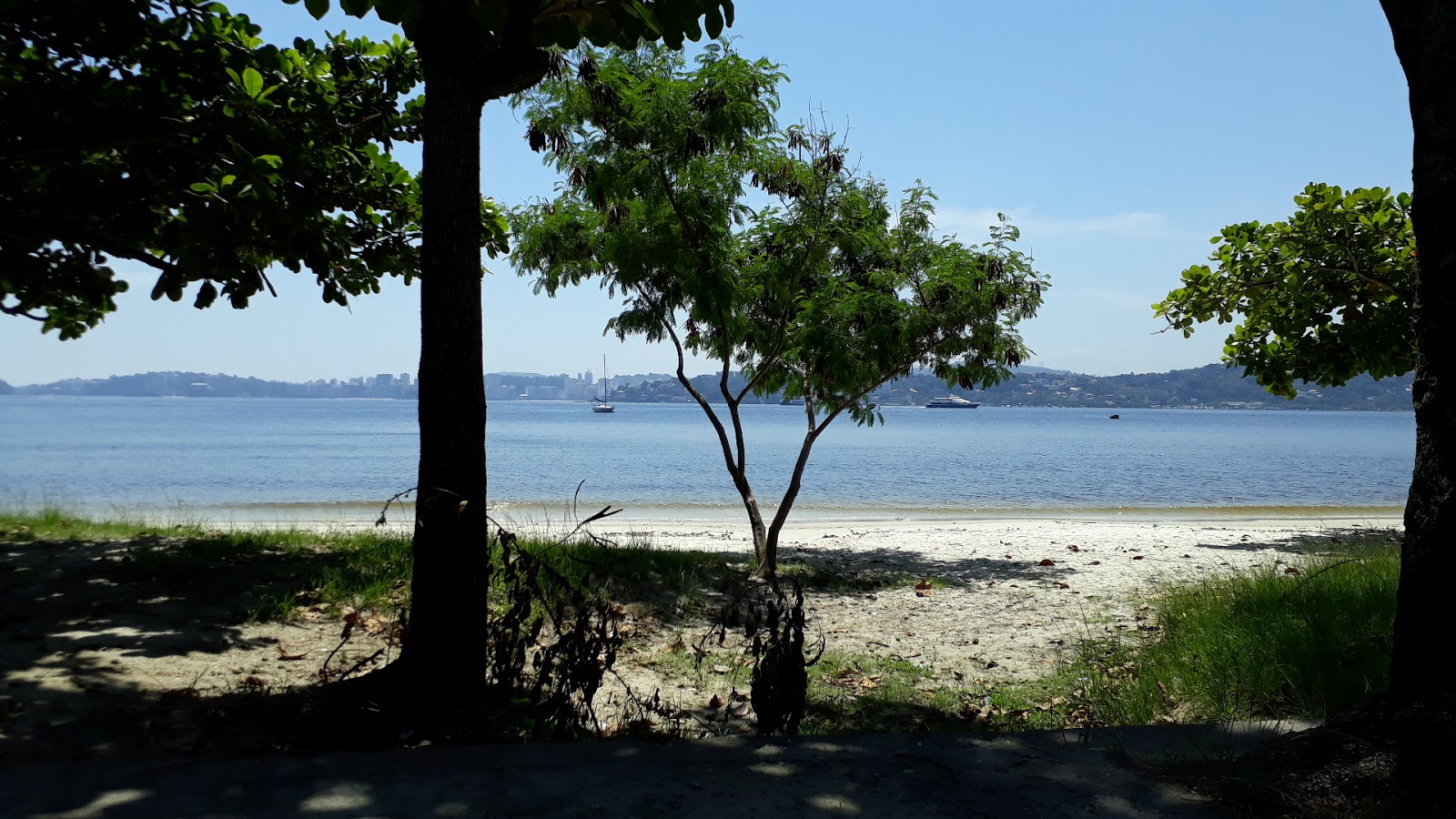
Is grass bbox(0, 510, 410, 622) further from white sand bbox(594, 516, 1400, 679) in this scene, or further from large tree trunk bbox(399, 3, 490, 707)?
white sand bbox(594, 516, 1400, 679)

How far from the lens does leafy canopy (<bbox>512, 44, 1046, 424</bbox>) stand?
39.0 feet

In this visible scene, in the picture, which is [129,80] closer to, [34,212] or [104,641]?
[34,212]

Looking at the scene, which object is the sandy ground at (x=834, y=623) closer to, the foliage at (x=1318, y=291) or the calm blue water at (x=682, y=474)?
the foliage at (x=1318, y=291)

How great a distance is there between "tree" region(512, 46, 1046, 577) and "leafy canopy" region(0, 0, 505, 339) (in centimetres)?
347

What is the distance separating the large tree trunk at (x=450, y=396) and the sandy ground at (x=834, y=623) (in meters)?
1.02

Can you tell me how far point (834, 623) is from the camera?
30.4ft

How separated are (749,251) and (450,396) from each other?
31.1 feet

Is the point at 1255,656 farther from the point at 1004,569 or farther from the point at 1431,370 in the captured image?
the point at 1004,569

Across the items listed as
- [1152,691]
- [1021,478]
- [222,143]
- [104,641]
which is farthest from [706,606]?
[1021,478]

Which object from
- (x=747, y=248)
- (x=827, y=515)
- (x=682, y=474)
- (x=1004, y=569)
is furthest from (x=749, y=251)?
(x=682, y=474)

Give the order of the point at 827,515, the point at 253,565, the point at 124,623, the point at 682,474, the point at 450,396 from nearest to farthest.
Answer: the point at 450,396, the point at 124,623, the point at 253,565, the point at 827,515, the point at 682,474

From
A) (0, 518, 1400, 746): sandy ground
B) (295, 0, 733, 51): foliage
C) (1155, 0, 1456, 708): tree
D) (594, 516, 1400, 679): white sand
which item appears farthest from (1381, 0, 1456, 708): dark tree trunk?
(594, 516, 1400, 679): white sand

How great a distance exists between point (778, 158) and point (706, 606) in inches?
268

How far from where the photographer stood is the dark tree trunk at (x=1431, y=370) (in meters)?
3.51
